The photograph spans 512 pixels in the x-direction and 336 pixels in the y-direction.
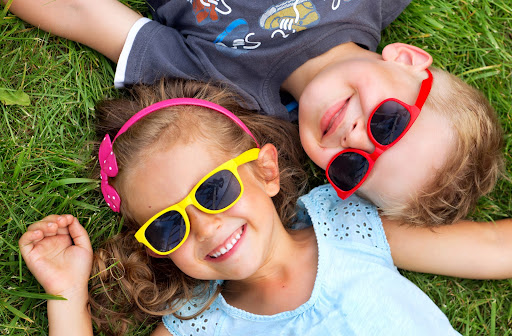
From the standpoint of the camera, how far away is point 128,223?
297 centimetres

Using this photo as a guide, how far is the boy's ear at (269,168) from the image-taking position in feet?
9.09

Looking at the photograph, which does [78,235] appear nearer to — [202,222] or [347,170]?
[202,222]

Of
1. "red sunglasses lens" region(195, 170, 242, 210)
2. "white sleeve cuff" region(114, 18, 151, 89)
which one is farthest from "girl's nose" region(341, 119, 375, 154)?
"white sleeve cuff" region(114, 18, 151, 89)

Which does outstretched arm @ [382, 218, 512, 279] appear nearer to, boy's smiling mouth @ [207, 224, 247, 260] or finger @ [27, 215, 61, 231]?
boy's smiling mouth @ [207, 224, 247, 260]

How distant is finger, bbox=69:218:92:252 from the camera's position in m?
2.90

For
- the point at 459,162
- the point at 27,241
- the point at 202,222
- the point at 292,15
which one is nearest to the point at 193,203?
the point at 202,222

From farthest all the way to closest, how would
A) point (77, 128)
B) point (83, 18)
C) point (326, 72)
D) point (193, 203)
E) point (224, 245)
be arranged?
1. point (77, 128)
2. point (83, 18)
3. point (326, 72)
4. point (224, 245)
5. point (193, 203)

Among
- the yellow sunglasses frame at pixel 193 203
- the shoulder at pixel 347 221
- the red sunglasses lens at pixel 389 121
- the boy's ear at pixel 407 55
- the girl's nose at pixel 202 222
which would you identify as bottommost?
the shoulder at pixel 347 221

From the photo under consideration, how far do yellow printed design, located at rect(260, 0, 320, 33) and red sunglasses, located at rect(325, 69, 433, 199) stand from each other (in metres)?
0.68

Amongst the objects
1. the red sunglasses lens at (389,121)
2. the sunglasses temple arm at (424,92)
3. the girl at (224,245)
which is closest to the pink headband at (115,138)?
the girl at (224,245)

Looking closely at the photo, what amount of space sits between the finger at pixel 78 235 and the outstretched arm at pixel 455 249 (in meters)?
1.70

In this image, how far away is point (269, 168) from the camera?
280cm

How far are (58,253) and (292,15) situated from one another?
5.96 ft

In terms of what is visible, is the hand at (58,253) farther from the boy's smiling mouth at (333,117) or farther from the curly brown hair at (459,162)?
the curly brown hair at (459,162)
